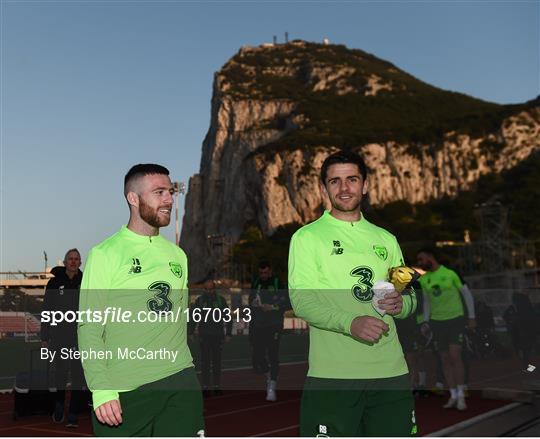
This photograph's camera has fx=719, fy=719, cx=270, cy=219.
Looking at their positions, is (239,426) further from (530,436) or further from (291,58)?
(291,58)

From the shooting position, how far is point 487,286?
267 feet

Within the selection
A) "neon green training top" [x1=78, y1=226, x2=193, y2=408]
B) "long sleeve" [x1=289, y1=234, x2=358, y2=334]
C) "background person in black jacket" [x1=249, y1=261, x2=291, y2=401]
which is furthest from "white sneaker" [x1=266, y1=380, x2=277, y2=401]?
"long sleeve" [x1=289, y1=234, x2=358, y2=334]

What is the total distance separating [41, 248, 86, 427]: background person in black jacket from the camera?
8.56 metres

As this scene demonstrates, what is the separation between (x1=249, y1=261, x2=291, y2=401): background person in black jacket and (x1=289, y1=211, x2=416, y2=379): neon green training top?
702cm

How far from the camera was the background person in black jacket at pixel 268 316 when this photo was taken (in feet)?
34.9

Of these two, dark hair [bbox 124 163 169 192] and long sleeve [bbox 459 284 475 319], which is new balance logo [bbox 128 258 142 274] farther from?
long sleeve [bbox 459 284 475 319]

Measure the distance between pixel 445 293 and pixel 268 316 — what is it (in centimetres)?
272

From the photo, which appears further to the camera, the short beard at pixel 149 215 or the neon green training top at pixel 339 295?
the short beard at pixel 149 215

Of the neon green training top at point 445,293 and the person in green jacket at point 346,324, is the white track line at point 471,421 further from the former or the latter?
the person in green jacket at point 346,324

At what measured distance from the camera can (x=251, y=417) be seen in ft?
30.9

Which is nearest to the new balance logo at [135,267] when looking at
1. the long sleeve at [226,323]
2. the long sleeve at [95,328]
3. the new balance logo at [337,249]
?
the long sleeve at [95,328]

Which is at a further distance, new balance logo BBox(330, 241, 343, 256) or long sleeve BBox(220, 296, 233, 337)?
long sleeve BBox(220, 296, 233, 337)

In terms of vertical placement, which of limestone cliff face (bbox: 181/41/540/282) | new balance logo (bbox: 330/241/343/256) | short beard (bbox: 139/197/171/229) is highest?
limestone cliff face (bbox: 181/41/540/282)

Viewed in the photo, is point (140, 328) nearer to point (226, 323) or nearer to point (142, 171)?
point (142, 171)
